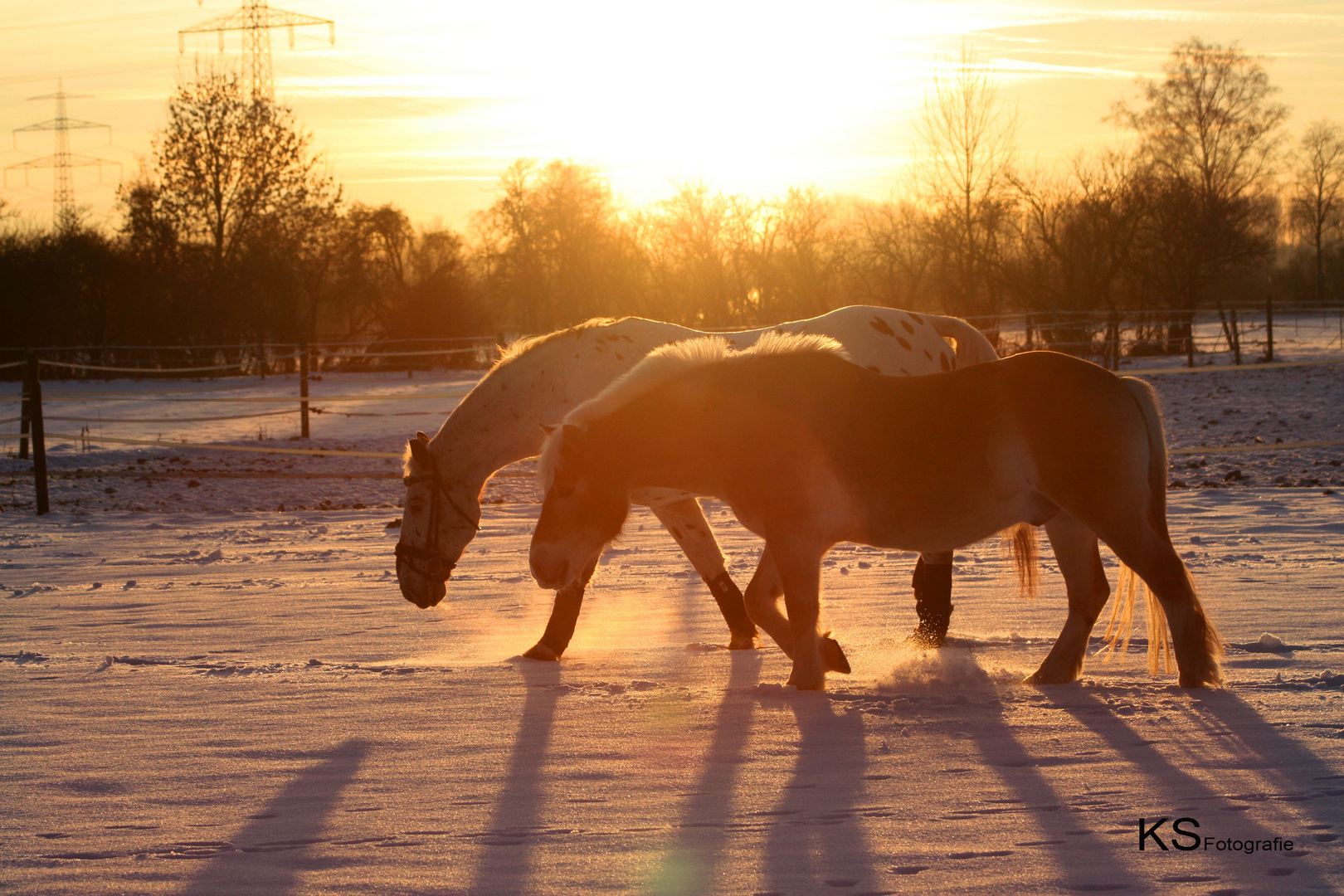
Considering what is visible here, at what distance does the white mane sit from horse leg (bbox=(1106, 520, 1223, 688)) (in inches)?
47.9

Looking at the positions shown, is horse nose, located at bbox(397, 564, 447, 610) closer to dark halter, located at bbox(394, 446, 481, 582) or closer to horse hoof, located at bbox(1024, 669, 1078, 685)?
dark halter, located at bbox(394, 446, 481, 582)

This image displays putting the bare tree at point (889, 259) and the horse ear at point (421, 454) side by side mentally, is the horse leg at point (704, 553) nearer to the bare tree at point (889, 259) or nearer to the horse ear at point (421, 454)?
the horse ear at point (421, 454)

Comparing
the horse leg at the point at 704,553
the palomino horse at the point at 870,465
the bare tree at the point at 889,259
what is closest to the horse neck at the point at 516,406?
the horse leg at the point at 704,553

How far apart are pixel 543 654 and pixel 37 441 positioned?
837cm

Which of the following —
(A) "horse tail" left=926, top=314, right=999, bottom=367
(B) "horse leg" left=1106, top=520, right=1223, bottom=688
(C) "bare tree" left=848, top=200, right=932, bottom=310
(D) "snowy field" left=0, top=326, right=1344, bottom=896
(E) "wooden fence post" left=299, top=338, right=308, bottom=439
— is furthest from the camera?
(C) "bare tree" left=848, top=200, right=932, bottom=310

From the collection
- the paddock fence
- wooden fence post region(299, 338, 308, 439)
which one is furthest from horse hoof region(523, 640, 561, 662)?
wooden fence post region(299, 338, 308, 439)

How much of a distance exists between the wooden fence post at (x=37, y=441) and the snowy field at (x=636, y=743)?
3770mm

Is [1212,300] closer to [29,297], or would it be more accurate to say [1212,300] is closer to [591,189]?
[591,189]

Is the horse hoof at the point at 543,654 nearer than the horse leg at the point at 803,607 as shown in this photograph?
No

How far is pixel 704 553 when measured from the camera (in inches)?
191

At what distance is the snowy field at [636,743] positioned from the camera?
222 cm

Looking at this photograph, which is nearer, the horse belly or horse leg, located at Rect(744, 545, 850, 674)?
the horse belly

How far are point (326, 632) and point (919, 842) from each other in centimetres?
353

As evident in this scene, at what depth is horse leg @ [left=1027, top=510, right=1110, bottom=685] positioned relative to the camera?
12.4 feet
